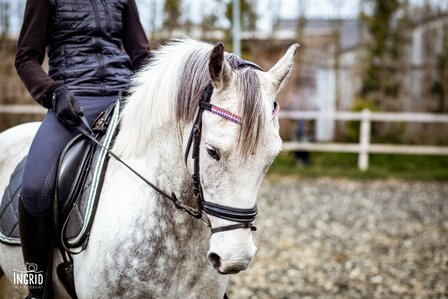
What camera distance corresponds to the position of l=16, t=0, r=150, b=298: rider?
7.86ft

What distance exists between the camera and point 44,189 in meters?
2.36

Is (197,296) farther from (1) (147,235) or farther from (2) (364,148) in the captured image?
(2) (364,148)

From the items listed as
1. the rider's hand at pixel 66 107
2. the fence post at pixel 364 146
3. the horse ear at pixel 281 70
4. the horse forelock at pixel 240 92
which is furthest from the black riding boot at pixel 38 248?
the fence post at pixel 364 146

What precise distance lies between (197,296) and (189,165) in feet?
2.20

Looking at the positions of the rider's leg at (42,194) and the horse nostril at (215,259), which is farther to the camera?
the rider's leg at (42,194)

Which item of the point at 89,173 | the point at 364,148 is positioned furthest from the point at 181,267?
the point at 364,148

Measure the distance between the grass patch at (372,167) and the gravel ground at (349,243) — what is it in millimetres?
782

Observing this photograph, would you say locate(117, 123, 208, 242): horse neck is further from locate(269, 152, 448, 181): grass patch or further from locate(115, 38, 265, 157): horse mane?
locate(269, 152, 448, 181): grass patch

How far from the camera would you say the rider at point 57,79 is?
240cm

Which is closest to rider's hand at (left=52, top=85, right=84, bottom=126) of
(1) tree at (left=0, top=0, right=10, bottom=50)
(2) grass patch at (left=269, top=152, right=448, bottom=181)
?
(2) grass patch at (left=269, top=152, right=448, bottom=181)

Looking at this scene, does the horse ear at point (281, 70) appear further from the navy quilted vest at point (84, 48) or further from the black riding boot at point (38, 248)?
the black riding boot at point (38, 248)

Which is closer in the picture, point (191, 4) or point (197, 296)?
point (197, 296)

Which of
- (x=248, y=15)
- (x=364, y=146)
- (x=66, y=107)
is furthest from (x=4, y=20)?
(x=66, y=107)

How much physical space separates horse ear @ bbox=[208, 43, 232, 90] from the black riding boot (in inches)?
44.7
